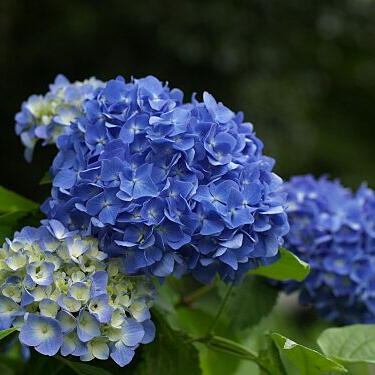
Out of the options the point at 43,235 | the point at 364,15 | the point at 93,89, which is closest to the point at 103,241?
the point at 43,235

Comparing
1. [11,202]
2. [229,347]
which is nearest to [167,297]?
[229,347]

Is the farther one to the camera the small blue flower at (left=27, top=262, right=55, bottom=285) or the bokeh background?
the bokeh background

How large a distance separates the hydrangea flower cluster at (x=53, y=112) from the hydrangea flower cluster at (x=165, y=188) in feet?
0.29

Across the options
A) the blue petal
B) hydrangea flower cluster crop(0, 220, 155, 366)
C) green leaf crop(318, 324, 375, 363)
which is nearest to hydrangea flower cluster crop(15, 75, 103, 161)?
hydrangea flower cluster crop(0, 220, 155, 366)

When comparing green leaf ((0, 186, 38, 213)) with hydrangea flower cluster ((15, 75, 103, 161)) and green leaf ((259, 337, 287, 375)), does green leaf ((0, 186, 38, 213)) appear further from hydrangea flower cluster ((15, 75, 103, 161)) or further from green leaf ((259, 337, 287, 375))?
green leaf ((259, 337, 287, 375))

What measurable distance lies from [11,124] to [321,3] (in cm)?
169

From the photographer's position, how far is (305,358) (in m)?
0.93

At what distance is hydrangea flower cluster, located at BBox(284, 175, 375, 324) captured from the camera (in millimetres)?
1264

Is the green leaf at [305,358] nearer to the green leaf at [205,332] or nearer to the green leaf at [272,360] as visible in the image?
the green leaf at [272,360]

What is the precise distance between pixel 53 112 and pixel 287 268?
0.38 m

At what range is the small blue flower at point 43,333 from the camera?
2.64ft

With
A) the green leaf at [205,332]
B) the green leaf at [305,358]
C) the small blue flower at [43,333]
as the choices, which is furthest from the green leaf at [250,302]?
the small blue flower at [43,333]

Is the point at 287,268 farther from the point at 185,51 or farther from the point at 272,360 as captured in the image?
the point at 185,51

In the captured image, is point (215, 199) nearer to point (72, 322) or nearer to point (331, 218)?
point (72, 322)
